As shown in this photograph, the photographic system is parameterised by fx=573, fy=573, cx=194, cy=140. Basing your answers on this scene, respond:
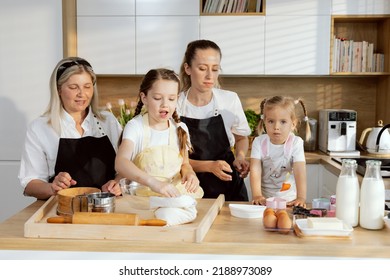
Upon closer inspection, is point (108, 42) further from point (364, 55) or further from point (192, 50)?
point (364, 55)

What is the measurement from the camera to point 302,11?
12.6ft

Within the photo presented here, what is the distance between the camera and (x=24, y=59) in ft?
11.8

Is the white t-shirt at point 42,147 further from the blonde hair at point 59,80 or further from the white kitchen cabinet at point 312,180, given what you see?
the white kitchen cabinet at point 312,180

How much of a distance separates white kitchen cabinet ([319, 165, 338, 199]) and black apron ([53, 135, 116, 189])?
5.16 ft

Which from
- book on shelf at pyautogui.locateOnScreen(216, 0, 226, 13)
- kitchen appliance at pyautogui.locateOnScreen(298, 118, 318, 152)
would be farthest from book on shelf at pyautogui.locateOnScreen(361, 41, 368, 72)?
book on shelf at pyautogui.locateOnScreen(216, 0, 226, 13)

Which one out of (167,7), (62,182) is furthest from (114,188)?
(167,7)

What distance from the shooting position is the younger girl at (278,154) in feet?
7.73

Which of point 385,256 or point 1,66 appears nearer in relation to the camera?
point 385,256

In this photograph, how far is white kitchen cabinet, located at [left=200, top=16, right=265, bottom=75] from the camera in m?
3.88

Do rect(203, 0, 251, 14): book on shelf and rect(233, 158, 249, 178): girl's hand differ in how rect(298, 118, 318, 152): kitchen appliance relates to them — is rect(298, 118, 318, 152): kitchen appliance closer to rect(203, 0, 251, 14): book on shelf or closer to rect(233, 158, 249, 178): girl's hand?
rect(203, 0, 251, 14): book on shelf

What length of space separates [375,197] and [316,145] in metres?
2.51

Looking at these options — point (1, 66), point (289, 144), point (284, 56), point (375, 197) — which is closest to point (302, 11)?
point (284, 56)
